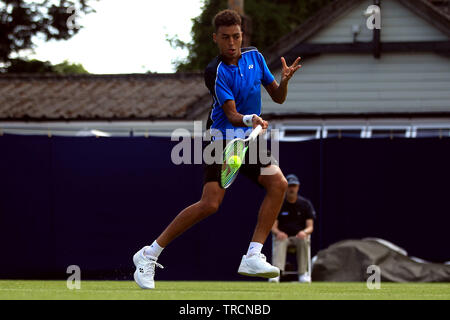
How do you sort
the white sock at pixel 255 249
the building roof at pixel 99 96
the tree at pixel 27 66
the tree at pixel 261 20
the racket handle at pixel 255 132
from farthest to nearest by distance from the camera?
the tree at pixel 27 66 < the tree at pixel 261 20 < the building roof at pixel 99 96 < the white sock at pixel 255 249 < the racket handle at pixel 255 132

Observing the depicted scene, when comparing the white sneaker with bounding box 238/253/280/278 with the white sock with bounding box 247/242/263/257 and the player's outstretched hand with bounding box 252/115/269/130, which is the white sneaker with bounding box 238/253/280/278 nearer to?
the white sock with bounding box 247/242/263/257

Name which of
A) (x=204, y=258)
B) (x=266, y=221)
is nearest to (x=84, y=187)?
(x=204, y=258)

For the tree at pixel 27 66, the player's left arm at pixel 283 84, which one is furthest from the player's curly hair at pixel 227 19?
the tree at pixel 27 66

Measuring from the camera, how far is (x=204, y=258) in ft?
48.8

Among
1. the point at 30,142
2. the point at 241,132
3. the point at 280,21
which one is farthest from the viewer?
the point at 280,21

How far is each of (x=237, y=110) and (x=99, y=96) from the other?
15903 mm

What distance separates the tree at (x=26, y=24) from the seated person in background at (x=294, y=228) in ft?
73.2

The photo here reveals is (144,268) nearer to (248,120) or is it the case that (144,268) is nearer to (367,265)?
(248,120)

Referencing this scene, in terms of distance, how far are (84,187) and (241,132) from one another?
7.11 m

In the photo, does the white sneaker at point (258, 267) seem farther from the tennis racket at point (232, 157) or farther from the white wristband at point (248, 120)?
the white wristband at point (248, 120)

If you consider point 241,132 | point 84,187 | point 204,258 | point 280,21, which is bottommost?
point 204,258

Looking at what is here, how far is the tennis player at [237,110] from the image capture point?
7934 mm

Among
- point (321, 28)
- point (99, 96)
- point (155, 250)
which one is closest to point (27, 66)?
point (99, 96)
